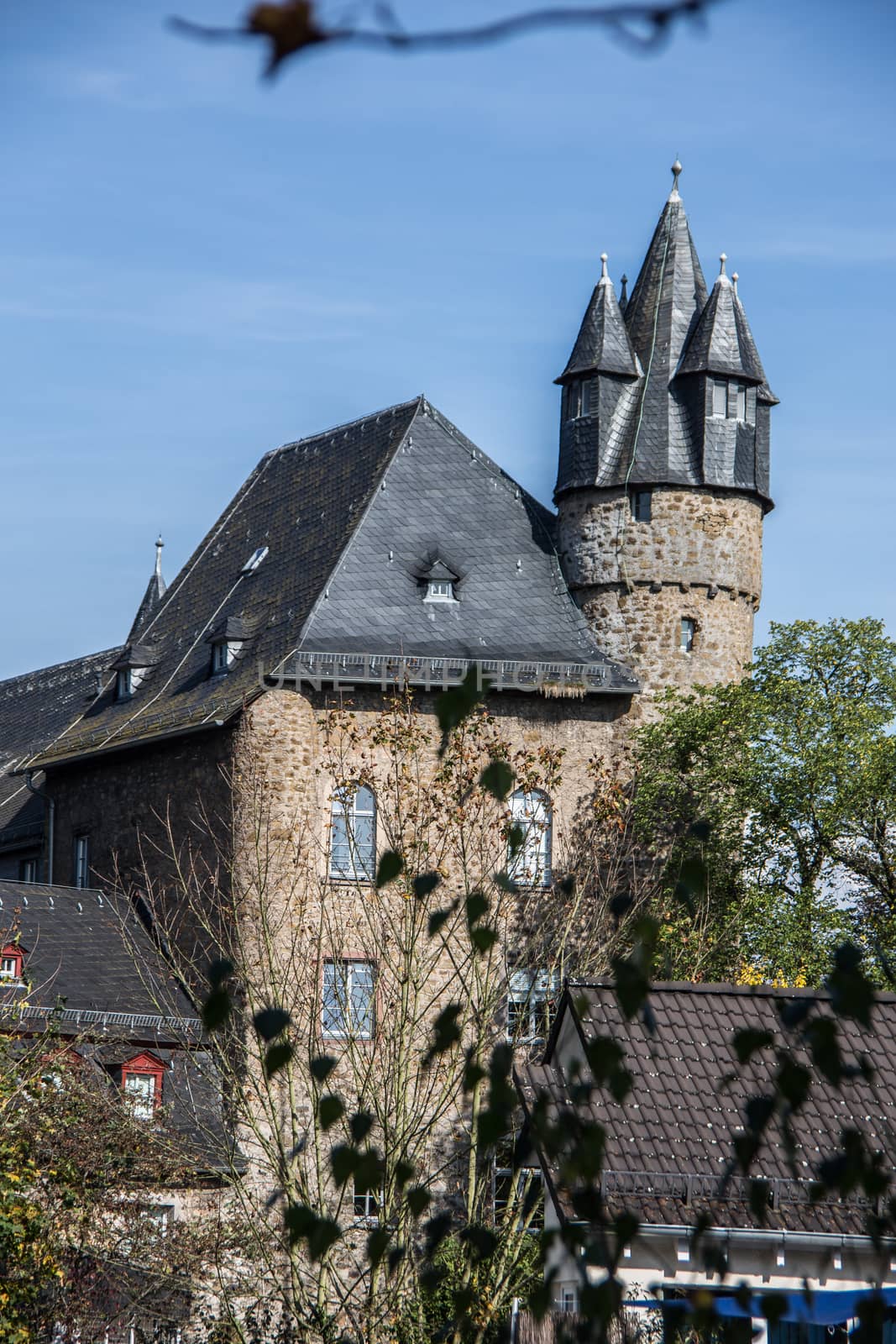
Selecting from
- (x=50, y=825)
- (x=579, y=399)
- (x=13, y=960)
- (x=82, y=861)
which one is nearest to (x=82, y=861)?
(x=82, y=861)

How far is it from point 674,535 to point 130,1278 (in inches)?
579

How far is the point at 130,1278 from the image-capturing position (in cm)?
1875

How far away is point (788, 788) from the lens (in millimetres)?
27109

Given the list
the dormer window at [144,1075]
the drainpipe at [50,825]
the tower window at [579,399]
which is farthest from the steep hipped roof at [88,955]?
the tower window at [579,399]

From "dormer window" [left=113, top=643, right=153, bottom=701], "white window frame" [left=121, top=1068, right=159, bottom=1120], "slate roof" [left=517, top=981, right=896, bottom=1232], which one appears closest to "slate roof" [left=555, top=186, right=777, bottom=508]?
"dormer window" [left=113, top=643, right=153, bottom=701]

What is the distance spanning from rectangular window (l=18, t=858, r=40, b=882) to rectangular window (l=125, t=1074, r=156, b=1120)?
9451mm

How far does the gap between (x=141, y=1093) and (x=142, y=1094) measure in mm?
226

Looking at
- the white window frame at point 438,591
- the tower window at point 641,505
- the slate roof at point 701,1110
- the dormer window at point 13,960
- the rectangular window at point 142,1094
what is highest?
the tower window at point 641,505

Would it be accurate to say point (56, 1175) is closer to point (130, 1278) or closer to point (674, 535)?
point (130, 1278)

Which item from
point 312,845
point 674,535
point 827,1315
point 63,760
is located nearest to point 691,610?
point 674,535

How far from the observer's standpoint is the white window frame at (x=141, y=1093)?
20.9 metres

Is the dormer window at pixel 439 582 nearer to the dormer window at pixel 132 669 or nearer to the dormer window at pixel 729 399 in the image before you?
the dormer window at pixel 729 399

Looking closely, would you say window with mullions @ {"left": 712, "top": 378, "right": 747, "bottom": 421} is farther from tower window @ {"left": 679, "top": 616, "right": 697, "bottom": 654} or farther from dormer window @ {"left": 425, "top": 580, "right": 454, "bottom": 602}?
dormer window @ {"left": 425, "top": 580, "right": 454, "bottom": 602}

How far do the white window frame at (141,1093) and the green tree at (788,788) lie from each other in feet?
22.3
